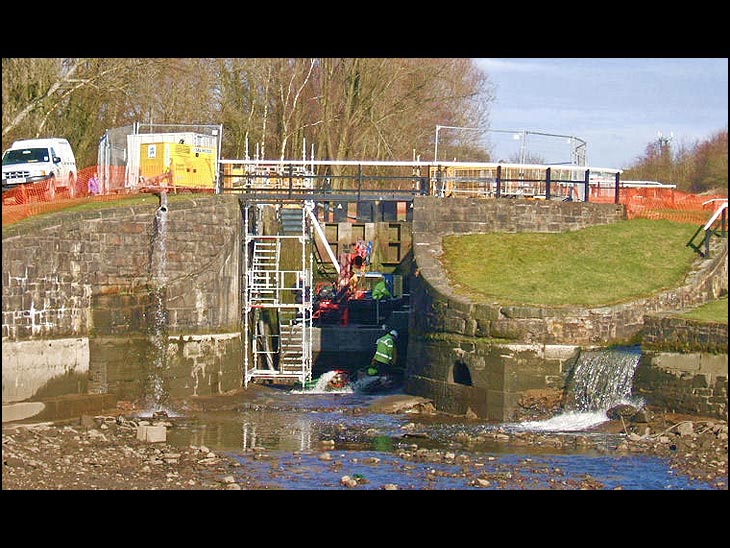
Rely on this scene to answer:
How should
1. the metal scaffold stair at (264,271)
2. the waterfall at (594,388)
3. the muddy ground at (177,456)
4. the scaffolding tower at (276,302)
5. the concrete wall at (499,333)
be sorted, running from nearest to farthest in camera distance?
the muddy ground at (177,456) < the waterfall at (594,388) < the concrete wall at (499,333) < the scaffolding tower at (276,302) < the metal scaffold stair at (264,271)

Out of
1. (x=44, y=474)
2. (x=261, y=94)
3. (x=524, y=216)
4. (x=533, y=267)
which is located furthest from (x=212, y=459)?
(x=261, y=94)

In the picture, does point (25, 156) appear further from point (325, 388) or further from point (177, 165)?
point (325, 388)

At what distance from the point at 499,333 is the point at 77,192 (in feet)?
44.6

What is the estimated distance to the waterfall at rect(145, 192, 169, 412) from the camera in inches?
1250

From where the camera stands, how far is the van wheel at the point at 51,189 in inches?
1361

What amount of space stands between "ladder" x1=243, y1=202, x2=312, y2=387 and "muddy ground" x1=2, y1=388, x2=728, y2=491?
732 centimetres

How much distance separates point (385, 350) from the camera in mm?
35312

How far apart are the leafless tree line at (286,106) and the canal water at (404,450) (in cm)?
2165

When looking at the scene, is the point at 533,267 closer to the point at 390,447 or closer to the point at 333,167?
the point at 390,447

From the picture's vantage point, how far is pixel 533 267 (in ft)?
107

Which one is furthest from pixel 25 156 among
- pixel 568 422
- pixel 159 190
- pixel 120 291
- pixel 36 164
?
pixel 568 422

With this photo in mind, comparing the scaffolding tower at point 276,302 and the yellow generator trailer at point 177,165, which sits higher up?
the yellow generator trailer at point 177,165

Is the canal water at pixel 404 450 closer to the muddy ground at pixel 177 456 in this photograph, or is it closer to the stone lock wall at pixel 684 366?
the muddy ground at pixel 177 456

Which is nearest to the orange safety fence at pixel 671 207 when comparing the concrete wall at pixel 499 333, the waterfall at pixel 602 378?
the concrete wall at pixel 499 333
